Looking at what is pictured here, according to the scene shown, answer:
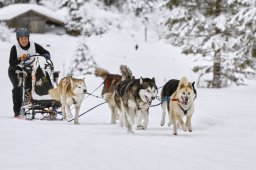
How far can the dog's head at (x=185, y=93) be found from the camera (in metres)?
8.00

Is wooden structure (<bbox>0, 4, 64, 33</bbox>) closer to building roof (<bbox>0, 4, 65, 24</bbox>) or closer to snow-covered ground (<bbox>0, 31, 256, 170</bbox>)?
building roof (<bbox>0, 4, 65, 24</bbox>)

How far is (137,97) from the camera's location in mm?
8375

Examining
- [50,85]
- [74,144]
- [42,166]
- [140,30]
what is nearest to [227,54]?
[50,85]

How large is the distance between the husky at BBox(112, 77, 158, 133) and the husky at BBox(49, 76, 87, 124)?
1218 millimetres

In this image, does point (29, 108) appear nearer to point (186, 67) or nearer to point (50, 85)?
point (50, 85)

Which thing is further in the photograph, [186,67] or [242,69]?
[186,67]

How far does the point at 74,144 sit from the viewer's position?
6.17 meters

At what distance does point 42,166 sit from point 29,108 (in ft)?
18.2

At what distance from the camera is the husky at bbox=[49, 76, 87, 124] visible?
9.95m

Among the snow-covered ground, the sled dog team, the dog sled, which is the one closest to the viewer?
the snow-covered ground

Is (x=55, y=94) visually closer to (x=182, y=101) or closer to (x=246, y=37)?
(x=182, y=101)

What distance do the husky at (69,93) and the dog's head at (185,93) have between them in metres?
2.57

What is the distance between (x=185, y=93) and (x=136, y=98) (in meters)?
0.94

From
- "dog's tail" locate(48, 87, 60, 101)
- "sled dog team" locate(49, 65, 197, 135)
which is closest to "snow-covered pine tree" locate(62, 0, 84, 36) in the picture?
"dog's tail" locate(48, 87, 60, 101)
